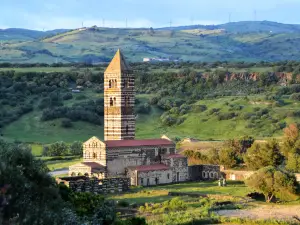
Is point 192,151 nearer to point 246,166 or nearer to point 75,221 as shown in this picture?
point 246,166

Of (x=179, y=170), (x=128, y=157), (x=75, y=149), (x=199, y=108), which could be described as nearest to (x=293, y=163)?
(x=179, y=170)

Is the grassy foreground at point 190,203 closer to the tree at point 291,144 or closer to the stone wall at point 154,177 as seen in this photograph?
the stone wall at point 154,177

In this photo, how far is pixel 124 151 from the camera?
173 feet

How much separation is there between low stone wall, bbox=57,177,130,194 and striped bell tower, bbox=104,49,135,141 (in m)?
9.48

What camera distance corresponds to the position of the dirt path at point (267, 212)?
40.8 m

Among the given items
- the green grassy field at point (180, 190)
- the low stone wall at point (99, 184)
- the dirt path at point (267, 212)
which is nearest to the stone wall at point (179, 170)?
the green grassy field at point (180, 190)

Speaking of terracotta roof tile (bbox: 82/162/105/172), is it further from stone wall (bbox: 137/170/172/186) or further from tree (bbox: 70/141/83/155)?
tree (bbox: 70/141/83/155)

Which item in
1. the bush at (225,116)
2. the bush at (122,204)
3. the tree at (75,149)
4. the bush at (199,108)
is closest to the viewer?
the bush at (122,204)

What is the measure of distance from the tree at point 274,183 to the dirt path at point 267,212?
180cm

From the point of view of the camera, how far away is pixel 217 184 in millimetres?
52906

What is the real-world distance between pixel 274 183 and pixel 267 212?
4311 mm

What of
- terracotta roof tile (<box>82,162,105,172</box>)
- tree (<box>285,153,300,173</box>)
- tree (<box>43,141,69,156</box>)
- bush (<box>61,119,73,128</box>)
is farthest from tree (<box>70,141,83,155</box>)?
tree (<box>285,153,300,173</box>)

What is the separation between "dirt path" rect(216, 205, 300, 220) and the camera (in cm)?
4083

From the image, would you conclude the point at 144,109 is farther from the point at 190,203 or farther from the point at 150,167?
the point at 190,203
